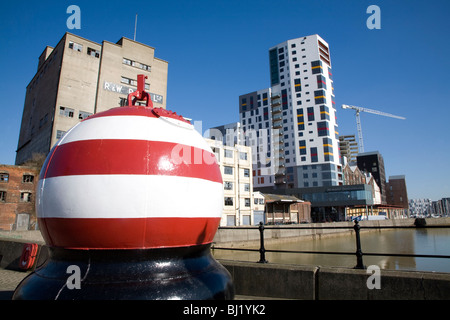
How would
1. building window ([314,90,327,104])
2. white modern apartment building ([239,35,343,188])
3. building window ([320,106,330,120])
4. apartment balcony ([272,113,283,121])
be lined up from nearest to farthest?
1. white modern apartment building ([239,35,343,188])
2. building window ([320,106,330,120])
3. building window ([314,90,327,104])
4. apartment balcony ([272,113,283,121])

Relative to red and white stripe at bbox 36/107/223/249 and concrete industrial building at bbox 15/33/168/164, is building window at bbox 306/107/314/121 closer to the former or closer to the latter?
concrete industrial building at bbox 15/33/168/164

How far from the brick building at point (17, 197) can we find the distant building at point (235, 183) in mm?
27969

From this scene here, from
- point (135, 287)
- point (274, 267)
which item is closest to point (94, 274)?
point (135, 287)

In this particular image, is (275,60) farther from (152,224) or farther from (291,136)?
(152,224)

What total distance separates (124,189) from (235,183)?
5028 cm

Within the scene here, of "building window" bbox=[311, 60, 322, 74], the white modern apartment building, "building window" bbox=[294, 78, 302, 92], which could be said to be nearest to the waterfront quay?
the white modern apartment building

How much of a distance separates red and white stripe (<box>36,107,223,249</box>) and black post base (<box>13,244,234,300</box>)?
105 millimetres

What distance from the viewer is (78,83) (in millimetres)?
48875

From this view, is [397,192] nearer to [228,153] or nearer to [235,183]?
[235,183]

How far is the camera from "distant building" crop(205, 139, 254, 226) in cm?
5022

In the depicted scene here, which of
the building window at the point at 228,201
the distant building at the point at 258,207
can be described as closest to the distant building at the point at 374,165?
the distant building at the point at 258,207

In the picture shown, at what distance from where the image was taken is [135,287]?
2.33 meters

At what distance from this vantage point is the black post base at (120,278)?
7.56 ft

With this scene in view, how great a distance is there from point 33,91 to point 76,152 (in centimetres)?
7404
